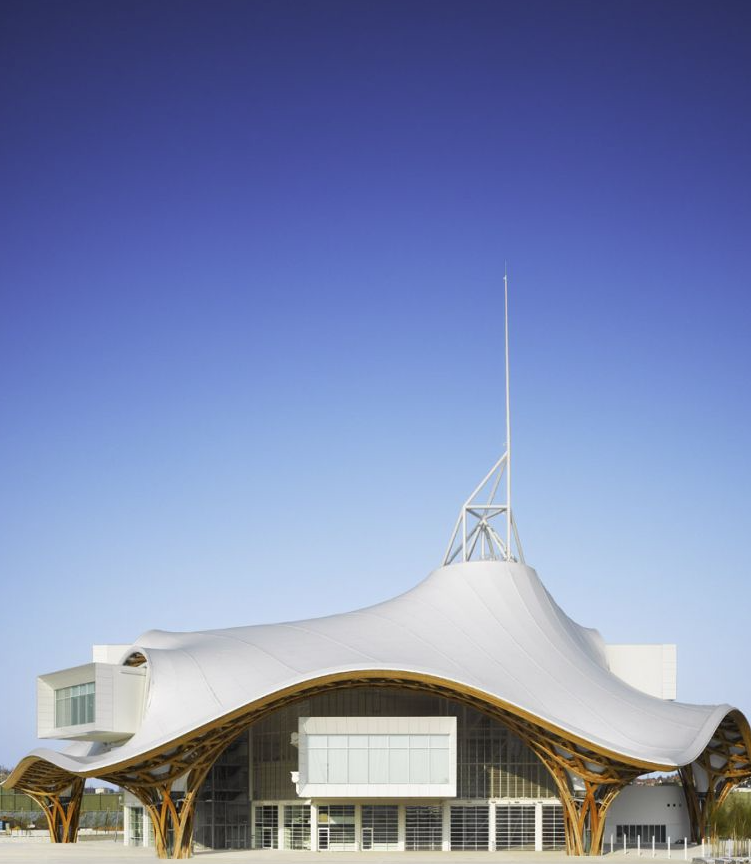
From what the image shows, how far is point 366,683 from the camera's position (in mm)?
61812

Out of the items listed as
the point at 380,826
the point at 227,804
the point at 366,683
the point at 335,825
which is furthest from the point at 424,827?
the point at 227,804

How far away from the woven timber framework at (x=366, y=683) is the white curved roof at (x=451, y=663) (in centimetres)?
56

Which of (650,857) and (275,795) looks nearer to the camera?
(650,857)

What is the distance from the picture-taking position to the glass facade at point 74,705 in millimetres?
62487

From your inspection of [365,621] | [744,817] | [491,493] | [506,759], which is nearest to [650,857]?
[744,817]

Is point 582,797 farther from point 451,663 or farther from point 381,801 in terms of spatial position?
point 381,801

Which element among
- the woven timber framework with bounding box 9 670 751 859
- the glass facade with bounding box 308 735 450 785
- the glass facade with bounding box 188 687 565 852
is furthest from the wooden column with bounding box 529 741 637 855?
the glass facade with bounding box 188 687 565 852

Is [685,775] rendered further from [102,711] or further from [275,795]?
[102,711]

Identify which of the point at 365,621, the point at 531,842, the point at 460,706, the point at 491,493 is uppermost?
the point at 491,493

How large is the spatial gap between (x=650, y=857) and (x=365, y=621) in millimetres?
16302

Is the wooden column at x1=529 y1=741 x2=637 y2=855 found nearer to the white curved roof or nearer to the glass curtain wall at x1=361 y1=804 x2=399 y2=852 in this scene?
the white curved roof

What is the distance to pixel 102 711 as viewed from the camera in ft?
195

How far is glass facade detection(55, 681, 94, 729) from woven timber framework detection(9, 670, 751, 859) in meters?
5.43

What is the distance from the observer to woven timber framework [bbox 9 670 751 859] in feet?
185
